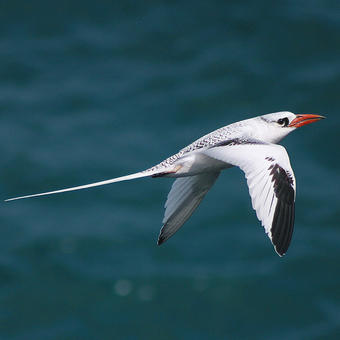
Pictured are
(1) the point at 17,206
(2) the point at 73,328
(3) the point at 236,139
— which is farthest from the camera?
Result: (1) the point at 17,206

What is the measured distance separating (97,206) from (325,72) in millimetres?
10308

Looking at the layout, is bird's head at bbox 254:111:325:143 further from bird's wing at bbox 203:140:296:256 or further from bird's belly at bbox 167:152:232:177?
bird's wing at bbox 203:140:296:256

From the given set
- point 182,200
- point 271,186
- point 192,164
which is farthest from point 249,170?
point 182,200

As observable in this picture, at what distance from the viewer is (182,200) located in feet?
44.4

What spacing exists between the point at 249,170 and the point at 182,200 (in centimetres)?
292

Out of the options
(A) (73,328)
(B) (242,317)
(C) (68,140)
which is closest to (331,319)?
(B) (242,317)

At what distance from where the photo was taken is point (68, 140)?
81.5ft

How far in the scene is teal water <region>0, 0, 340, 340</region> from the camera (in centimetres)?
2220

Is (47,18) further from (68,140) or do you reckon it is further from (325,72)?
(325,72)

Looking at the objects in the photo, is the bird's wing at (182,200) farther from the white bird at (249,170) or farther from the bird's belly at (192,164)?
the bird's belly at (192,164)

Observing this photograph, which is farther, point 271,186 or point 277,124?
point 277,124

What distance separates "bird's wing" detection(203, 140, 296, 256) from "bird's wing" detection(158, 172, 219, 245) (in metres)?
2.41

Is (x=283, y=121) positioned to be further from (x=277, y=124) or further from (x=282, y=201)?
(x=282, y=201)

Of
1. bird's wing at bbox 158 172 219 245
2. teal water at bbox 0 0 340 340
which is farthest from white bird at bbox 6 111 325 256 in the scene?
teal water at bbox 0 0 340 340
